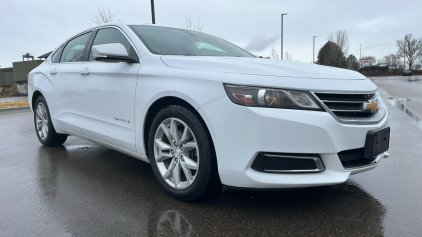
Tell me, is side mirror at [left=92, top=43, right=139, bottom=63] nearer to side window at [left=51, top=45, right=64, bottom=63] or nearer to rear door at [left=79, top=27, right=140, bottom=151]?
rear door at [left=79, top=27, right=140, bottom=151]

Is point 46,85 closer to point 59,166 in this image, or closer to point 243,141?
point 59,166

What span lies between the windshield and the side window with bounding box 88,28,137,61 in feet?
0.48

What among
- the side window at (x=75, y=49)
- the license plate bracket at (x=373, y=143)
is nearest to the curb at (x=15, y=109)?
the side window at (x=75, y=49)

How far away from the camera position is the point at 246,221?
8.26 feet

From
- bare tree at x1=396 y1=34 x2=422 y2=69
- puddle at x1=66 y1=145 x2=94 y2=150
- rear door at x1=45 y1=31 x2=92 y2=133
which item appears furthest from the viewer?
bare tree at x1=396 y1=34 x2=422 y2=69

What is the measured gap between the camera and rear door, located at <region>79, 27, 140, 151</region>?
322cm

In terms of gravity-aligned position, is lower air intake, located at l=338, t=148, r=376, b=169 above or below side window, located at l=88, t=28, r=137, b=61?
below

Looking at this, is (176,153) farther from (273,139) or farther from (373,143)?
(373,143)

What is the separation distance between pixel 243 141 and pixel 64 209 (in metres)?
1.59

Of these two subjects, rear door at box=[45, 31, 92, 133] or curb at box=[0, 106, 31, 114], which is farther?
curb at box=[0, 106, 31, 114]

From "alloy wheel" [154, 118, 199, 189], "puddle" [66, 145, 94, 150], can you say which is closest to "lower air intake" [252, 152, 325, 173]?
"alloy wheel" [154, 118, 199, 189]

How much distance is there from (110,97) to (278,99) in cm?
182

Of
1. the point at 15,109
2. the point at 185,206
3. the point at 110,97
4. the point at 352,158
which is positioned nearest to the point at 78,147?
the point at 110,97

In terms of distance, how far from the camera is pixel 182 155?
279 centimetres
